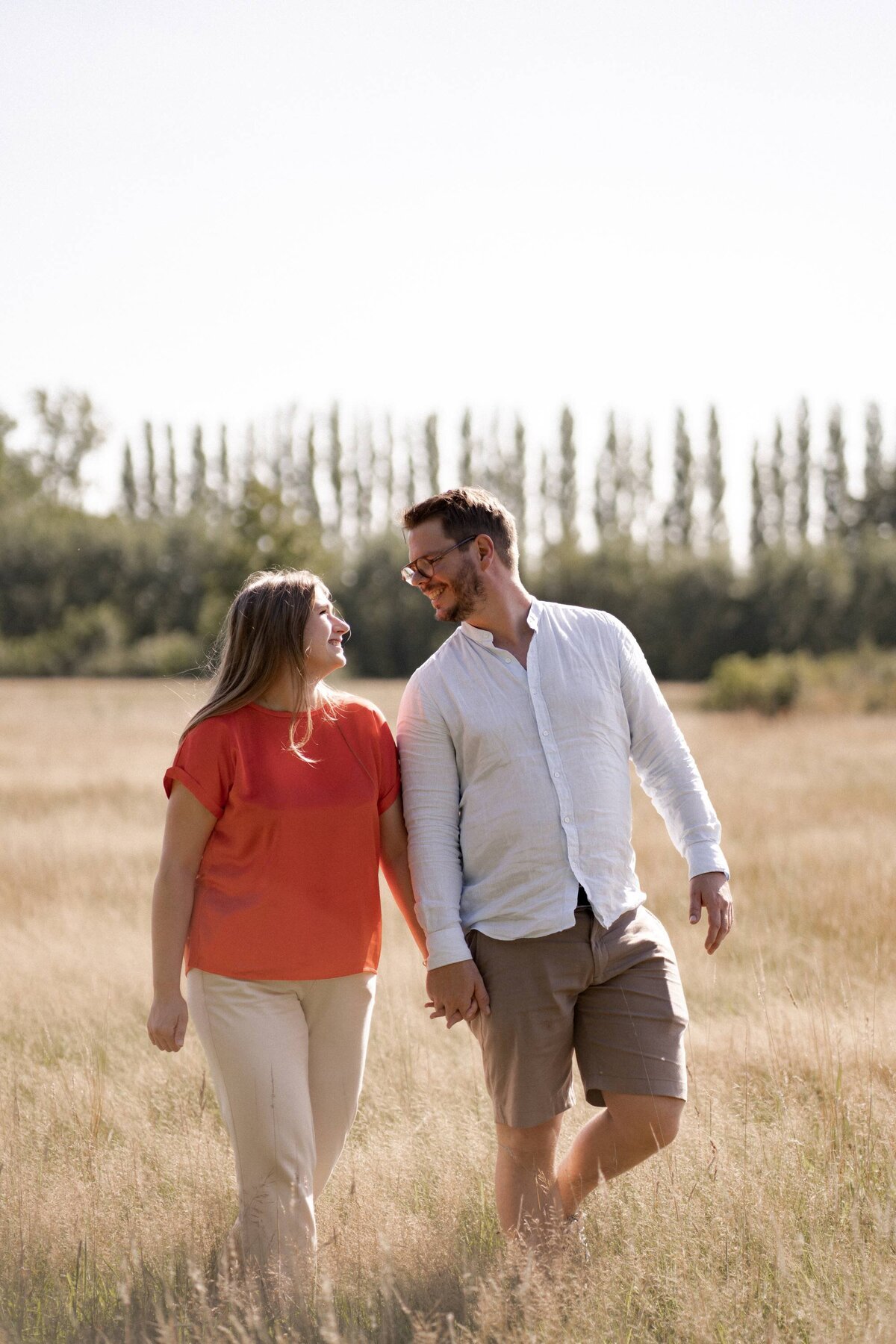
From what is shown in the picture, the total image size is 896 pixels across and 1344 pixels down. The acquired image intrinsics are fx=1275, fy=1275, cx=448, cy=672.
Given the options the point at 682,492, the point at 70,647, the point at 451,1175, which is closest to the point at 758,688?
the point at 451,1175

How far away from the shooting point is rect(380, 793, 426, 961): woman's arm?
3.63 meters

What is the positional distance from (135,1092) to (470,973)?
2215mm

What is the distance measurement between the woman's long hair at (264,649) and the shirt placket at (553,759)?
57 centimetres

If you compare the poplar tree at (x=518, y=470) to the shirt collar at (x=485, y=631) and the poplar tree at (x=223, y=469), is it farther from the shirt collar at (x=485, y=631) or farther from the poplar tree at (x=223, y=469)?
the shirt collar at (x=485, y=631)

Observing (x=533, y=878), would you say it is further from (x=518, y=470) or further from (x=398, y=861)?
(x=518, y=470)

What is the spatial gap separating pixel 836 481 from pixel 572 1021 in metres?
71.9

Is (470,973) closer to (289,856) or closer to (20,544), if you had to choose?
(289,856)

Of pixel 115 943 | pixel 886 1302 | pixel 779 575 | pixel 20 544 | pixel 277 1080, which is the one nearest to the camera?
pixel 886 1302

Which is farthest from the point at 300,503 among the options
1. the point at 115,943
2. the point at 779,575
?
the point at 115,943

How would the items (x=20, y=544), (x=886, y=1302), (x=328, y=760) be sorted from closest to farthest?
(x=886, y=1302), (x=328, y=760), (x=20, y=544)

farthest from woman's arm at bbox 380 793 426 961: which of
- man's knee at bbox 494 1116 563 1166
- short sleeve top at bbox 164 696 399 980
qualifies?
man's knee at bbox 494 1116 563 1166

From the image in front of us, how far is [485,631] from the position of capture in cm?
360

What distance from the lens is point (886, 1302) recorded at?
9.87 feet

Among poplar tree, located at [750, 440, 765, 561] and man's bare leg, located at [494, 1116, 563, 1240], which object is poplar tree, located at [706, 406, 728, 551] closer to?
poplar tree, located at [750, 440, 765, 561]
